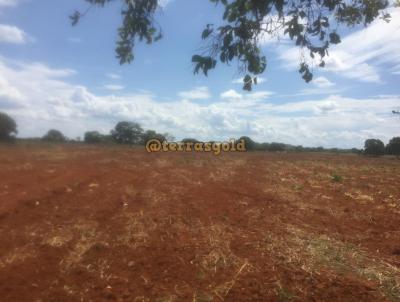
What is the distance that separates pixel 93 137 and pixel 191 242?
35899 millimetres

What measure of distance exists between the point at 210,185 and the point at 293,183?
3.23 meters

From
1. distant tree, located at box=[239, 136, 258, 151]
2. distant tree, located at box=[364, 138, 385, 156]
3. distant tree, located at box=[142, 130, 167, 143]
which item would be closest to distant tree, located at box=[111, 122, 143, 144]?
distant tree, located at box=[142, 130, 167, 143]

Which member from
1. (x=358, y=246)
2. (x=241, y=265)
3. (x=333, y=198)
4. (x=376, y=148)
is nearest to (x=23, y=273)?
(x=241, y=265)

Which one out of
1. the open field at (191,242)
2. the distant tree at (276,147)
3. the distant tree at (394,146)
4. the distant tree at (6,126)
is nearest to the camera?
the open field at (191,242)

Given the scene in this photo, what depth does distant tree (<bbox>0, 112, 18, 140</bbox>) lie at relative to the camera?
27.9m

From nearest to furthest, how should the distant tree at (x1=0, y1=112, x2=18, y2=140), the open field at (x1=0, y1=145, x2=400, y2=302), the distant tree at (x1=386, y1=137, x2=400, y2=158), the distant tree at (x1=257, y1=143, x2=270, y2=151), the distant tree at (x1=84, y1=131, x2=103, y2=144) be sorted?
the open field at (x1=0, y1=145, x2=400, y2=302)
the distant tree at (x1=0, y1=112, x2=18, y2=140)
the distant tree at (x1=386, y1=137, x2=400, y2=158)
the distant tree at (x1=84, y1=131, x2=103, y2=144)
the distant tree at (x1=257, y1=143, x2=270, y2=151)

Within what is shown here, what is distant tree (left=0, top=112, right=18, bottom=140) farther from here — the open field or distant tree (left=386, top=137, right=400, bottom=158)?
distant tree (left=386, top=137, right=400, bottom=158)

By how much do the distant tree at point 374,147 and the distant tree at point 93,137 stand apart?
26289 millimetres

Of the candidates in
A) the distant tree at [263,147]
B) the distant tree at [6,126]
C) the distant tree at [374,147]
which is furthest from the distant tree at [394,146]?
the distant tree at [6,126]

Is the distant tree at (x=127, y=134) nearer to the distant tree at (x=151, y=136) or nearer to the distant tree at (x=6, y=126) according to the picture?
the distant tree at (x=151, y=136)

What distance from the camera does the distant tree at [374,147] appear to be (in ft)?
119

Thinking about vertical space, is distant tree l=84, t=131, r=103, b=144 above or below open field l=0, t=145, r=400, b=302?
above

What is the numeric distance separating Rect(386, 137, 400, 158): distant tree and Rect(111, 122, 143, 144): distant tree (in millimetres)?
24108

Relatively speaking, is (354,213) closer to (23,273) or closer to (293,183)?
(293,183)
